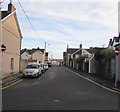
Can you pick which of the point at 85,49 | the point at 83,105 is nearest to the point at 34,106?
the point at 83,105

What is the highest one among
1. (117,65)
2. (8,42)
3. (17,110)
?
(8,42)

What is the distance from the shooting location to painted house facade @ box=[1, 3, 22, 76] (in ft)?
103

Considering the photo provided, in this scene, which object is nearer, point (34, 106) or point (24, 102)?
point (34, 106)

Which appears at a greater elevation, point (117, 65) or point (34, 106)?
point (117, 65)

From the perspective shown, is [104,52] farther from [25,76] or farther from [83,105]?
[83,105]

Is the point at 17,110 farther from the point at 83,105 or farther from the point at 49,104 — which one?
the point at 83,105

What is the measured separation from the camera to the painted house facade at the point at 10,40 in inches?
1233

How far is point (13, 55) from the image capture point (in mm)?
36875

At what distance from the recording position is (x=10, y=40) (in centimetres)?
3484

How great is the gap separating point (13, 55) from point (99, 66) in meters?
11.0

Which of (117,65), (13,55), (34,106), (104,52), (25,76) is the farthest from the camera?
(13,55)

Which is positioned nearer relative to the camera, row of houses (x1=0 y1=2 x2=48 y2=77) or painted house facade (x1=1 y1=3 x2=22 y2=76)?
row of houses (x1=0 y1=2 x2=48 y2=77)

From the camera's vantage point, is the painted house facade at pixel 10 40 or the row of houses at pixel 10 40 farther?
the painted house facade at pixel 10 40

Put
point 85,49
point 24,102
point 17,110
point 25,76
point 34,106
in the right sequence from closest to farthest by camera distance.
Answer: point 17,110 → point 34,106 → point 24,102 → point 25,76 → point 85,49
